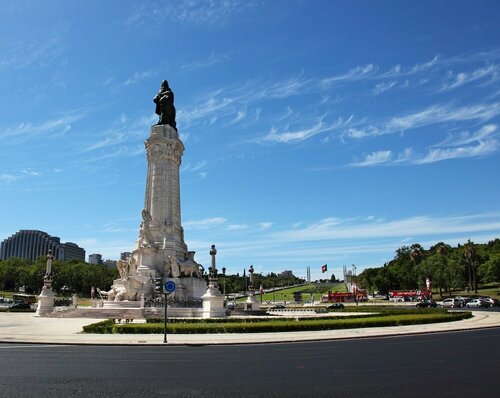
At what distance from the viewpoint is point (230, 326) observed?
85.1 ft

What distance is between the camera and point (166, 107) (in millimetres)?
61469

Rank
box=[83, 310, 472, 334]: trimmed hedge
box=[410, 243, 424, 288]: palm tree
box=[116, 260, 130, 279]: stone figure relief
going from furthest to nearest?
box=[410, 243, 424, 288]: palm tree < box=[116, 260, 130, 279]: stone figure relief < box=[83, 310, 472, 334]: trimmed hedge

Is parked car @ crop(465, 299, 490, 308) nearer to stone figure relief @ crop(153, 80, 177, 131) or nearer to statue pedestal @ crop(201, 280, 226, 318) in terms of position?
statue pedestal @ crop(201, 280, 226, 318)

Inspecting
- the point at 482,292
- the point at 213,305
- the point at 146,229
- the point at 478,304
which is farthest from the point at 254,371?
Result: the point at 482,292

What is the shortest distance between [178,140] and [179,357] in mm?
45220

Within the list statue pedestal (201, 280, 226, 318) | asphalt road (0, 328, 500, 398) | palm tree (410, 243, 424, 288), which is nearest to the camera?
asphalt road (0, 328, 500, 398)

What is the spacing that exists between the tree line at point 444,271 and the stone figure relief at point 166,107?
65.8 m

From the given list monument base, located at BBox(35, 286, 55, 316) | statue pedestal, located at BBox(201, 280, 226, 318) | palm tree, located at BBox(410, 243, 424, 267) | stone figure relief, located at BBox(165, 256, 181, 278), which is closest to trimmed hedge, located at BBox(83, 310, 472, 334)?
statue pedestal, located at BBox(201, 280, 226, 318)

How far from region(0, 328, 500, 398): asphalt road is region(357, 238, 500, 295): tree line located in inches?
3459

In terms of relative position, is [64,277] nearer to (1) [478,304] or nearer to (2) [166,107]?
(2) [166,107]

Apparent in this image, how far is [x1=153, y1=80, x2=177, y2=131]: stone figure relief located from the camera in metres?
61.1

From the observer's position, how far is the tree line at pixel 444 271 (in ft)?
330

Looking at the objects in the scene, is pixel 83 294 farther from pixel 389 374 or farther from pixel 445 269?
pixel 389 374

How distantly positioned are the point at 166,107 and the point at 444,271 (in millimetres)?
70138
